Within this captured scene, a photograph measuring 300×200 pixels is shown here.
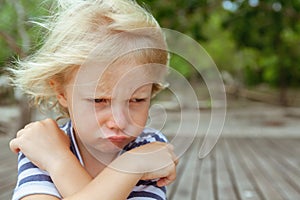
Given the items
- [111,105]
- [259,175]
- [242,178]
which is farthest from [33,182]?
[259,175]

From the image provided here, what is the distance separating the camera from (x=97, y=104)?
472 millimetres

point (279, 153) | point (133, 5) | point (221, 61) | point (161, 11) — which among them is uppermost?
point (133, 5)

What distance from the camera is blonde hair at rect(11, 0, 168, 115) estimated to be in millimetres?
488

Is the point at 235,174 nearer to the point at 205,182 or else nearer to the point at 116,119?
the point at 205,182

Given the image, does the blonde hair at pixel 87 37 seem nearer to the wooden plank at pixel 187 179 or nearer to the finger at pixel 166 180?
the finger at pixel 166 180

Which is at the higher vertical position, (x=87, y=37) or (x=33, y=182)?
(x=87, y=37)

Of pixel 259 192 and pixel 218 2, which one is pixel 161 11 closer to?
pixel 218 2

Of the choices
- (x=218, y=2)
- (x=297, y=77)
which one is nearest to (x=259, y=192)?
(x=218, y=2)

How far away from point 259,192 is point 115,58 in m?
1.01

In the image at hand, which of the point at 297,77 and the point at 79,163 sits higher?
the point at 79,163

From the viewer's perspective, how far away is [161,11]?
295cm

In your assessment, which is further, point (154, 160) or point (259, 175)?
point (259, 175)

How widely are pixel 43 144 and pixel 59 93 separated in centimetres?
7

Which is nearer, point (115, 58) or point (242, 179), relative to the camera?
point (115, 58)
